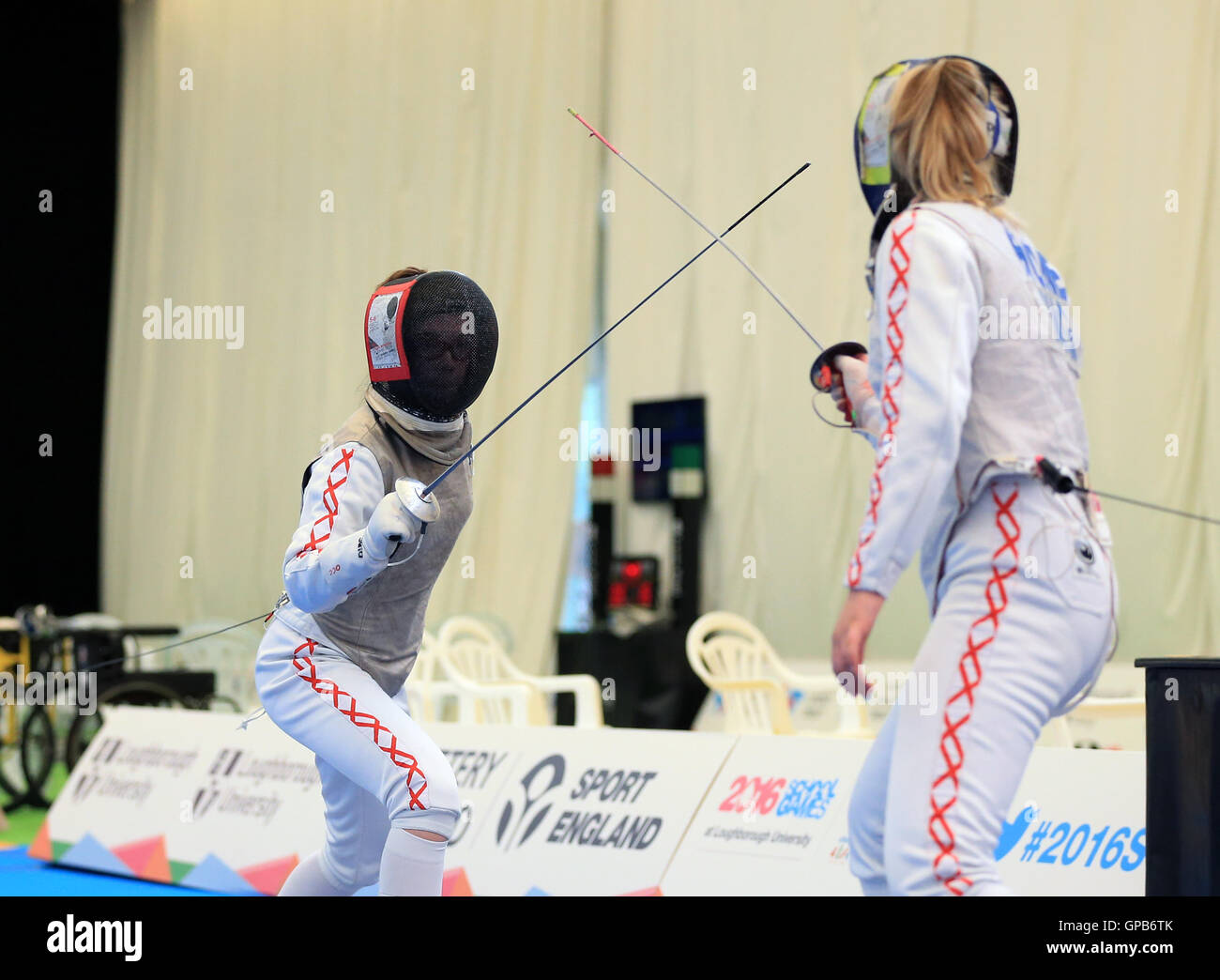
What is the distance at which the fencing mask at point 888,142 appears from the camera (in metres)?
1.62

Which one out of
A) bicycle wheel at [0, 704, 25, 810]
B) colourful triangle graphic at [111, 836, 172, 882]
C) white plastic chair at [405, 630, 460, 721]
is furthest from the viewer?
bicycle wheel at [0, 704, 25, 810]

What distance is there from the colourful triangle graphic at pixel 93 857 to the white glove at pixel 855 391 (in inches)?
131

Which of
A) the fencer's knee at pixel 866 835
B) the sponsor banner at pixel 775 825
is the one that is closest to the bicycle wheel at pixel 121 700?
the sponsor banner at pixel 775 825

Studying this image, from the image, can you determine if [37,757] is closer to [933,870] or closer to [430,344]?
[430,344]

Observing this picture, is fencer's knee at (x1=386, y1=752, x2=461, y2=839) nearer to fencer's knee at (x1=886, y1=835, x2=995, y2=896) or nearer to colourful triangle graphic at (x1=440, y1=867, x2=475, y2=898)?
fencer's knee at (x1=886, y1=835, x2=995, y2=896)

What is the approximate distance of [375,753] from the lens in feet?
6.59

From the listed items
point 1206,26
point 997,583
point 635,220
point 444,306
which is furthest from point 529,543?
point 997,583

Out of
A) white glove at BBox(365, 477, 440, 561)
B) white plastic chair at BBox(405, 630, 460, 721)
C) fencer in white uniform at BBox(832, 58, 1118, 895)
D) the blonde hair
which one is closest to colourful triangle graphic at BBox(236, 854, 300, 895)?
white plastic chair at BBox(405, 630, 460, 721)

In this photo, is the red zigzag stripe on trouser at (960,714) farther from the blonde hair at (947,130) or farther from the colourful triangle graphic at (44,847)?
the colourful triangle graphic at (44,847)

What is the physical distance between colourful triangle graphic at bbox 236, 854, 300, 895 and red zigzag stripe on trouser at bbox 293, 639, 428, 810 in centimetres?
196

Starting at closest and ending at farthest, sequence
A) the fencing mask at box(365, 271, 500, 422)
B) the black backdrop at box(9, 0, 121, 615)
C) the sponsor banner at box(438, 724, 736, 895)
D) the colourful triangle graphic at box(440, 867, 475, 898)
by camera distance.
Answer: the fencing mask at box(365, 271, 500, 422), the sponsor banner at box(438, 724, 736, 895), the colourful triangle graphic at box(440, 867, 475, 898), the black backdrop at box(9, 0, 121, 615)

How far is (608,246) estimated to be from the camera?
767cm

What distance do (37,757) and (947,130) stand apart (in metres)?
5.56

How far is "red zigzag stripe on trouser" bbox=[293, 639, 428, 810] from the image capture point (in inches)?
78.3
